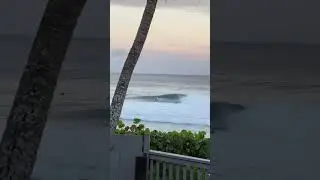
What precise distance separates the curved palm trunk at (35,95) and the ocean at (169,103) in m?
12.9

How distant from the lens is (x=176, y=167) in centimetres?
684

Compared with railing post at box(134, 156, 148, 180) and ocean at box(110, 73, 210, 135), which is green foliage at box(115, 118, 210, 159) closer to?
railing post at box(134, 156, 148, 180)

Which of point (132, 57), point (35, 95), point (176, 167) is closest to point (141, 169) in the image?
point (176, 167)

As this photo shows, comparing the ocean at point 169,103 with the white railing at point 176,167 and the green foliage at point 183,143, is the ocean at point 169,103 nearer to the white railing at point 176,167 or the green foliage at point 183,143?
the green foliage at point 183,143

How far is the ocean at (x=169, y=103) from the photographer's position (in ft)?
63.4

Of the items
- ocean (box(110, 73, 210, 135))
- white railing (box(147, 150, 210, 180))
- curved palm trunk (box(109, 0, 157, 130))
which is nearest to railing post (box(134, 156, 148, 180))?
white railing (box(147, 150, 210, 180))

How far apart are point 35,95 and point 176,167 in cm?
447

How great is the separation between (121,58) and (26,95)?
352 inches

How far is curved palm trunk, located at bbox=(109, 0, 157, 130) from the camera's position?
1064 centimetres

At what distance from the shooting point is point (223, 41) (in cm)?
536

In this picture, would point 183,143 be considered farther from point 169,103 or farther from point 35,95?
point 169,103

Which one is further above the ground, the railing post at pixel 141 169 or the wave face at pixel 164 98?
the wave face at pixel 164 98

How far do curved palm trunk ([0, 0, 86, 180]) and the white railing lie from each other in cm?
399

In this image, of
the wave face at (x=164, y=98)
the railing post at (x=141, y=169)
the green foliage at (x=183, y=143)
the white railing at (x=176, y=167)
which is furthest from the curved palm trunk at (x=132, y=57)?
the wave face at (x=164, y=98)
